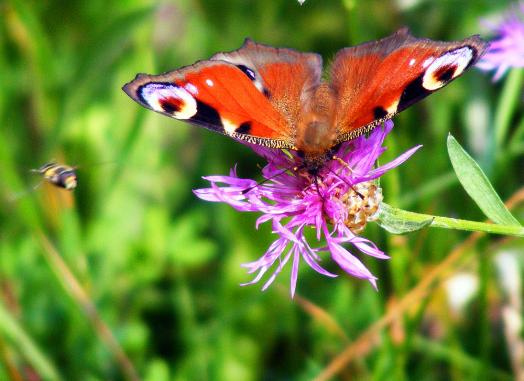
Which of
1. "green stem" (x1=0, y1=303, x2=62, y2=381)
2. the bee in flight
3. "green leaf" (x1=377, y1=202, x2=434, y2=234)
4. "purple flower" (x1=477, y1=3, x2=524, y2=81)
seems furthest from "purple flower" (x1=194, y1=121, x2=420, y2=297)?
"green stem" (x1=0, y1=303, x2=62, y2=381)

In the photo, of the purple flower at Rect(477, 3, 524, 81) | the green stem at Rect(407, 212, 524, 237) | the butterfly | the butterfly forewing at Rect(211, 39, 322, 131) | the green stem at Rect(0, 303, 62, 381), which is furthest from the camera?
the green stem at Rect(0, 303, 62, 381)

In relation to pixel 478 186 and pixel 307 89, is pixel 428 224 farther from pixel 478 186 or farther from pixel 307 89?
pixel 307 89

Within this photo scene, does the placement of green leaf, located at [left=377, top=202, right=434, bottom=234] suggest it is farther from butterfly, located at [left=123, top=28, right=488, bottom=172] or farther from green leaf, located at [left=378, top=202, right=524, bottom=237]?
butterfly, located at [left=123, top=28, right=488, bottom=172]

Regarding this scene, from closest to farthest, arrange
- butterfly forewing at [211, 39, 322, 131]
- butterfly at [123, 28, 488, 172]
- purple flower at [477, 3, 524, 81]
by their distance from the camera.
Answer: butterfly at [123, 28, 488, 172], butterfly forewing at [211, 39, 322, 131], purple flower at [477, 3, 524, 81]

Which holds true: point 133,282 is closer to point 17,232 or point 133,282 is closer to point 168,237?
point 168,237

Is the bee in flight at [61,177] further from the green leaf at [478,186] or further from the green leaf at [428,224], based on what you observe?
the green leaf at [478,186]

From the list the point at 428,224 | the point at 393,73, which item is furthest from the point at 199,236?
the point at 428,224

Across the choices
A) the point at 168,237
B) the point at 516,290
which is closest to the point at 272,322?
the point at 168,237
